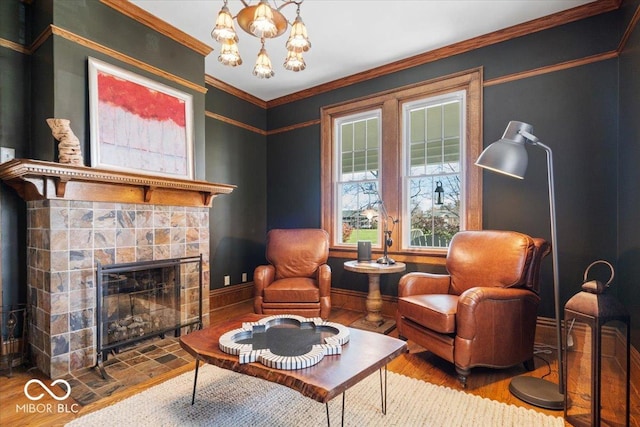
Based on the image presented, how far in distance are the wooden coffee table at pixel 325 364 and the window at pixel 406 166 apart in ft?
6.34

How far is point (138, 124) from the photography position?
112 inches

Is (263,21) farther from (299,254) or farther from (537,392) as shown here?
(537,392)

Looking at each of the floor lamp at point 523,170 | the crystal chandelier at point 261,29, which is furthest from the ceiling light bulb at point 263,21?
the floor lamp at point 523,170

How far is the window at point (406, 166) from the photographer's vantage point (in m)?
3.34

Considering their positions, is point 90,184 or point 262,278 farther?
point 262,278

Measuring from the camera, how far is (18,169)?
2.12 metres

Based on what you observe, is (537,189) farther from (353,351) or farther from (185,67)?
(185,67)

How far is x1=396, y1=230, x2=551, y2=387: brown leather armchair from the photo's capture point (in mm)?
2168

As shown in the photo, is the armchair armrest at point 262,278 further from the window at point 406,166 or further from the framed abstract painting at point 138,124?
the framed abstract painting at point 138,124

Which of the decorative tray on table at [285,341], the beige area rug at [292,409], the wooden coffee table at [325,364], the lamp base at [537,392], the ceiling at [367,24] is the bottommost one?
the beige area rug at [292,409]

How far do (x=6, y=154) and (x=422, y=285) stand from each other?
345 centimetres

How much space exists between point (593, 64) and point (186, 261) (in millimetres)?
3938

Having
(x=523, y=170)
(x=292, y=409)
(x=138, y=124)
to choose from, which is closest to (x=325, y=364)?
(x=292, y=409)

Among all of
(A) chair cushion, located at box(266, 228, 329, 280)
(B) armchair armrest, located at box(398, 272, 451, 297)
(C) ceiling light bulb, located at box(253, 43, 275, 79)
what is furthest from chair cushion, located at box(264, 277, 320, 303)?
(C) ceiling light bulb, located at box(253, 43, 275, 79)
